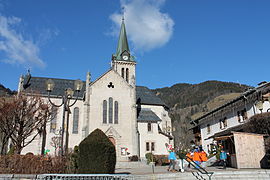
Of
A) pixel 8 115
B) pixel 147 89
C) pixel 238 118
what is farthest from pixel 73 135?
pixel 238 118

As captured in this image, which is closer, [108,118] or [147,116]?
[108,118]

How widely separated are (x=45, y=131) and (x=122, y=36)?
28.7m

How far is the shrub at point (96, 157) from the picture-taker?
11781mm

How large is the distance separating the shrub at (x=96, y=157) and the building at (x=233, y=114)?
37.2 ft

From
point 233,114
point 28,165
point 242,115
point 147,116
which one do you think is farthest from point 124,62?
point 28,165

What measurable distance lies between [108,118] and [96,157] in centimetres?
2306

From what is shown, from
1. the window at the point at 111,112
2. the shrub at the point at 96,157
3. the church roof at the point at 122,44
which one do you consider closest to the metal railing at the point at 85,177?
the shrub at the point at 96,157

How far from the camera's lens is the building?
23.6m

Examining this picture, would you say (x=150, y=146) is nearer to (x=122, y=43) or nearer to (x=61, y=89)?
(x=61, y=89)

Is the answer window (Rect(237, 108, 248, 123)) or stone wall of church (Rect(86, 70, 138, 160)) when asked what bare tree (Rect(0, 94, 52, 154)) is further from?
window (Rect(237, 108, 248, 123))

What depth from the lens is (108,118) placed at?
114 ft

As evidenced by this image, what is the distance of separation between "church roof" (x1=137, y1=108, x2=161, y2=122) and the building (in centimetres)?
797

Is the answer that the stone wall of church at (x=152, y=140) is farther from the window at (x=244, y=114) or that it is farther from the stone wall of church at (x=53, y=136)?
the window at (x=244, y=114)

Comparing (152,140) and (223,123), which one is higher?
(223,123)
